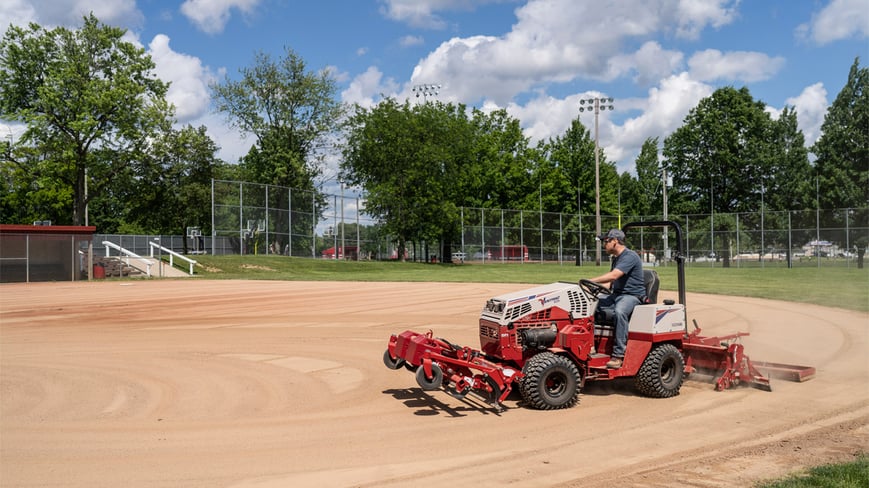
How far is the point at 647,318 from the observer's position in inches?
318

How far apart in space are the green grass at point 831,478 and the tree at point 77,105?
49844mm

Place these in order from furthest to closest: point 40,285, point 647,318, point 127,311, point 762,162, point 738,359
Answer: point 762,162
point 40,285
point 127,311
point 738,359
point 647,318

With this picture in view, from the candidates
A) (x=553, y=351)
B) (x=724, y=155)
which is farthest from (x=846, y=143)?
(x=553, y=351)

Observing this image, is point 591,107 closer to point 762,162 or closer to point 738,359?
point 762,162

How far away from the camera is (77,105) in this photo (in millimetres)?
46281

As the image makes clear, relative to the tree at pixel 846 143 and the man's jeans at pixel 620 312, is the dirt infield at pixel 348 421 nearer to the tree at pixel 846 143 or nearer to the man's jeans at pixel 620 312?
the man's jeans at pixel 620 312

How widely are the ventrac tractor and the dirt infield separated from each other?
303 mm

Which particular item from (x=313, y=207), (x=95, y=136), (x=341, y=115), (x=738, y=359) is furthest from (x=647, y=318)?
(x=341, y=115)

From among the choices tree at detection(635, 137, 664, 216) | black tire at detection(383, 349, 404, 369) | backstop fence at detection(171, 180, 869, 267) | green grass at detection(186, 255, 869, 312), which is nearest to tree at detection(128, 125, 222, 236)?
backstop fence at detection(171, 180, 869, 267)

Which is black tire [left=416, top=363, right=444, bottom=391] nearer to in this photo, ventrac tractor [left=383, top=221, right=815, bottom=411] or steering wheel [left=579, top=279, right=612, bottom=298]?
ventrac tractor [left=383, top=221, right=815, bottom=411]

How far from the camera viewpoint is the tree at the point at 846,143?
185ft

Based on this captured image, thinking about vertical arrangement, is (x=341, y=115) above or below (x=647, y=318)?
above

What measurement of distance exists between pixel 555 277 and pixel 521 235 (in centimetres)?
2394

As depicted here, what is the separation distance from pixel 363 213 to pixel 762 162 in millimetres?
45036
